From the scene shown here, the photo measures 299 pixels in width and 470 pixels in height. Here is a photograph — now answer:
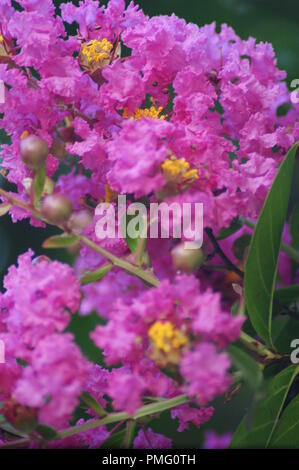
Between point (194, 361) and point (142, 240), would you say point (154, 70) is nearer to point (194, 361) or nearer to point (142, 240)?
point (142, 240)

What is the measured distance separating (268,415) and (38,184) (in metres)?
0.34

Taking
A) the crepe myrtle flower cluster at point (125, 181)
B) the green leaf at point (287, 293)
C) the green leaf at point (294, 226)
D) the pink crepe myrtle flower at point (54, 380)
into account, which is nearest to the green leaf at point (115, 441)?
the crepe myrtle flower cluster at point (125, 181)

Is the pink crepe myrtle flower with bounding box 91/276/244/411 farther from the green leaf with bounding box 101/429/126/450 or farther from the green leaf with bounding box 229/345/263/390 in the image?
the green leaf with bounding box 101/429/126/450

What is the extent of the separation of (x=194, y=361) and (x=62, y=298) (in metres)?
0.15

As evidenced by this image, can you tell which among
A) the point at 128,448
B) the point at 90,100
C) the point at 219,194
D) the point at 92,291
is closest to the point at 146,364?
the point at 128,448

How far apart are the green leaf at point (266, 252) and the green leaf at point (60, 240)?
187 millimetres

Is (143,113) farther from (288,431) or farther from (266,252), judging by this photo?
(288,431)

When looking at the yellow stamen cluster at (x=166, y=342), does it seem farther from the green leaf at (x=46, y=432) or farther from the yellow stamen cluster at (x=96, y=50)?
the yellow stamen cluster at (x=96, y=50)

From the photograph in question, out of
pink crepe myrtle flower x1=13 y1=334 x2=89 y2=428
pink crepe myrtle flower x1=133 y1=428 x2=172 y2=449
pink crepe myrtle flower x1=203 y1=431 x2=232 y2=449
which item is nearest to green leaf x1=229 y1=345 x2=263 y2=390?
pink crepe myrtle flower x1=13 y1=334 x2=89 y2=428

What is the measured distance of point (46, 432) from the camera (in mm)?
631

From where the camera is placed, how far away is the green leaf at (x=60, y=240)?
67cm

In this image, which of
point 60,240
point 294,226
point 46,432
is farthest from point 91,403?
point 294,226

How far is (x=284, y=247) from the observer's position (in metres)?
0.82

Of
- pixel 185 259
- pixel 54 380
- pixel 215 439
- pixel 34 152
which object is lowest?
pixel 215 439
